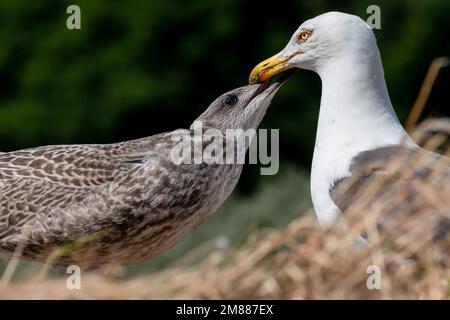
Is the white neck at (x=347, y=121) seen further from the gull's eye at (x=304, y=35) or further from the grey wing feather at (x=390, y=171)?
the gull's eye at (x=304, y=35)

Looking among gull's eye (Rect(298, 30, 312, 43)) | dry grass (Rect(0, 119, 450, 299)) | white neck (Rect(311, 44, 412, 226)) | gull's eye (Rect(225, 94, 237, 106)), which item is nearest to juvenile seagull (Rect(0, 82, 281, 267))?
gull's eye (Rect(225, 94, 237, 106))

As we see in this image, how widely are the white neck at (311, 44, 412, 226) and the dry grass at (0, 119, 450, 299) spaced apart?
110 centimetres

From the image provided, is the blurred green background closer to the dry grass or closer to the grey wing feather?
the grey wing feather

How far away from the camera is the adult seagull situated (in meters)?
5.77

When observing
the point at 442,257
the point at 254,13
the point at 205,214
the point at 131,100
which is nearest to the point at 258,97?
the point at 205,214

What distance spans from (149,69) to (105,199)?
9.92m

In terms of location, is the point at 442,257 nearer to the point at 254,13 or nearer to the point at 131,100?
the point at 131,100

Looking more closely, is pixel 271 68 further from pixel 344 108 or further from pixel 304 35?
pixel 344 108

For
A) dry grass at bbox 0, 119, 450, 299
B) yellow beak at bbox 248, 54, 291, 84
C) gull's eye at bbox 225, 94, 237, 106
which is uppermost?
yellow beak at bbox 248, 54, 291, 84

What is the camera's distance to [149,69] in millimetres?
15898

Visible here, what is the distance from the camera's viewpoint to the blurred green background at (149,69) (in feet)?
51.1

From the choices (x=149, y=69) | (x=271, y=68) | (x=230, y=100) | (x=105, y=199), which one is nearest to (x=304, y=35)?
(x=271, y=68)

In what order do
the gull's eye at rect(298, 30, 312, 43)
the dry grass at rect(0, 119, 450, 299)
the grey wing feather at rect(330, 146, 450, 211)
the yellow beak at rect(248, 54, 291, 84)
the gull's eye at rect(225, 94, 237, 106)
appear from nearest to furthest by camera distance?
the dry grass at rect(0, 119, 450, 299) < the grey wing feather at rect(330, 146, 450, 211) < the gull's eye at rect(298, 30, 312, 43) < the yellow beak at rect(248, 54, 291, 84) < the gull's eye at rect(225, 94, 237, 106)

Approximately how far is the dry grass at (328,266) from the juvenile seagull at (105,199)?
4.31 ft
